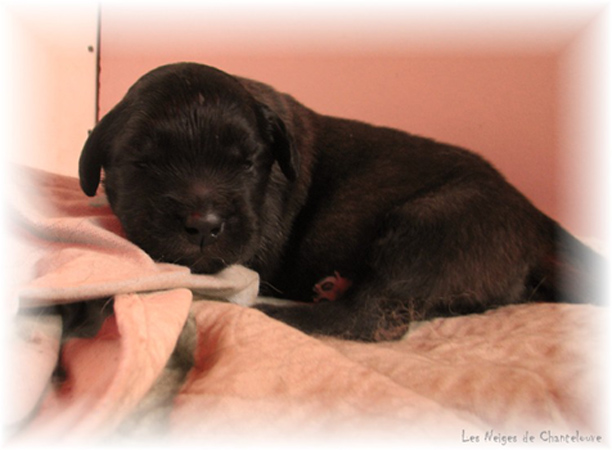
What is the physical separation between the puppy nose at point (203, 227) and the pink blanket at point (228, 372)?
0.43ft

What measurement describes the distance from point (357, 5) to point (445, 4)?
1.66 feet

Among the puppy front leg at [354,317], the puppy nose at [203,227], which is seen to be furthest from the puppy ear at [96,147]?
the puppy front leg at [354,317]

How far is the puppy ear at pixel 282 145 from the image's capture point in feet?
6.42

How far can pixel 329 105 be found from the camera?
3521mm

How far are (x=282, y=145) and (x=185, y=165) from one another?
46 cm

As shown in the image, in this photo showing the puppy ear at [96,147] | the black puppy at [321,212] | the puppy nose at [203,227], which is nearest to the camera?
the puppy nose at [203,227]

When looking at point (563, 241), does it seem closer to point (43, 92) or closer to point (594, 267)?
point (594, 267)

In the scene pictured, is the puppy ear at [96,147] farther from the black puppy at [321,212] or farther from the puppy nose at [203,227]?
the puppy nose at [203,227]

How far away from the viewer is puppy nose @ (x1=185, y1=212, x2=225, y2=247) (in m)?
1.54

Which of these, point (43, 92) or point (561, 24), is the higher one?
point (561, 24)

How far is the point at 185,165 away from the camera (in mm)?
1665

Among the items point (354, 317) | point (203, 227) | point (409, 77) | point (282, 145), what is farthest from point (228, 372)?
point (409, 77)

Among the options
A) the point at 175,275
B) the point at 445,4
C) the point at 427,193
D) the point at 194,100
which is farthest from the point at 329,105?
the point at 175,275

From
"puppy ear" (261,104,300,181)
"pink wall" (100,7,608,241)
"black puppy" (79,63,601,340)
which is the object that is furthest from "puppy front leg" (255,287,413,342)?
"pink wall" (100,7,608,241)
